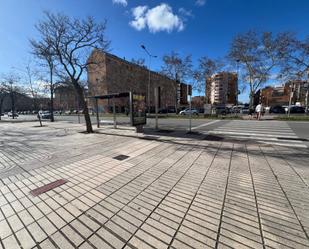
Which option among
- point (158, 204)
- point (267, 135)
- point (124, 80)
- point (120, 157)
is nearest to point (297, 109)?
point (267, 135)

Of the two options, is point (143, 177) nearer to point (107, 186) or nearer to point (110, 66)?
point (107, 186)

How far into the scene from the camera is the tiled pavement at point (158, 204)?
2012mm

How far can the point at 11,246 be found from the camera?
1.94 metres

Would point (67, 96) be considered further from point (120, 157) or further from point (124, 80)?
point (120, 157)

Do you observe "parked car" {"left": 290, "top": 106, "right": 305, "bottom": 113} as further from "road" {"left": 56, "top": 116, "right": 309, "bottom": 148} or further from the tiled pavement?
the tiled pavement

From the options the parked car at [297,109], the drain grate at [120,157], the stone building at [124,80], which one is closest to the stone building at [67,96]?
the stone building at [124,80]

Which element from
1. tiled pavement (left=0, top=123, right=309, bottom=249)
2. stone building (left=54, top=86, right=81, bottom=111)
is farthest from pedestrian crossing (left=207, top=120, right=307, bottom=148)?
stone building (left=54, top=86, right=81, bottom=111)

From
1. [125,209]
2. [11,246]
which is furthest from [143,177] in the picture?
[11,246]

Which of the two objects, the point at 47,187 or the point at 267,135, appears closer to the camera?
the point at 47,187

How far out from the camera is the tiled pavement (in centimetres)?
201

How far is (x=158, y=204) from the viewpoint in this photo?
8.93 feet

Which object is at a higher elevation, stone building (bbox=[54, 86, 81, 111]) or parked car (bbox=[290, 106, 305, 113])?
stone building (bbox=[54, 86, 81, 111])

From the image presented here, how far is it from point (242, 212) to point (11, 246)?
3158mm

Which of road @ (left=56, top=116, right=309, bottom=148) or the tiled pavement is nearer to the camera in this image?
the tiled pavement
